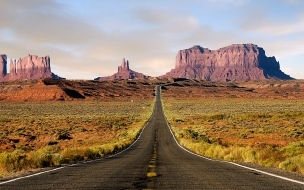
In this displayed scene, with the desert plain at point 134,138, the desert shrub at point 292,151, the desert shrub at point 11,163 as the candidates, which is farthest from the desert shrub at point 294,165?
the desert shrub at point 11,163

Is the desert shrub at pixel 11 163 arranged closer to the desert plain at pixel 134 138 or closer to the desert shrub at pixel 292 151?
the desert plain at pixel 134 138

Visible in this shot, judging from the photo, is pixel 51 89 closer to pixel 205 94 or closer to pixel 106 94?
pixel 106 94

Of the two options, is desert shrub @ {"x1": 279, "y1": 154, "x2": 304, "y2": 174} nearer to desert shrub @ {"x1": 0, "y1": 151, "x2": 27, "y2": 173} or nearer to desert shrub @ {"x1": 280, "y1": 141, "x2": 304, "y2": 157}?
desert shrub @ {"x1": 280, "y1": 141, "x2": 304, "y2": 157}

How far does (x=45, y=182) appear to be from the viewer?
25.3 ft

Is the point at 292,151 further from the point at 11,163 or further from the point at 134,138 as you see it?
the point at 134,138

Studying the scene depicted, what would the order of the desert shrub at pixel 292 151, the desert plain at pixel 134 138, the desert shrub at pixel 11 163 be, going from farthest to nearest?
1. the desert shrub at pixel 292 151
2. the desert plain at pixel 134 138
3. the desert shrub at pixel 11 163

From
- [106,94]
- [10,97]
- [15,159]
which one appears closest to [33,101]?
[10,97]

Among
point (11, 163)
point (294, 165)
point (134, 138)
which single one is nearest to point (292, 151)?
point (294, 165)

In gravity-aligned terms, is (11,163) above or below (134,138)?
above

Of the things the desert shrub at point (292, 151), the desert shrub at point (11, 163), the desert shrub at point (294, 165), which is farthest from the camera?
the desert shrub at point (292, 151)

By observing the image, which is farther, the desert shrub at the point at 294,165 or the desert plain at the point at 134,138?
the desert plain at the point at 134,138

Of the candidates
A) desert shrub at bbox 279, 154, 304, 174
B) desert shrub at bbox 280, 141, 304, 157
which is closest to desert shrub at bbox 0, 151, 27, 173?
desert shrub at bbox 279, 154, 304, 174

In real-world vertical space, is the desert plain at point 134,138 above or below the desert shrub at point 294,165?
below

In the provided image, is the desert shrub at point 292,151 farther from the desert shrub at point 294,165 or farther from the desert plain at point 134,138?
the desert shrub at point 294,165
